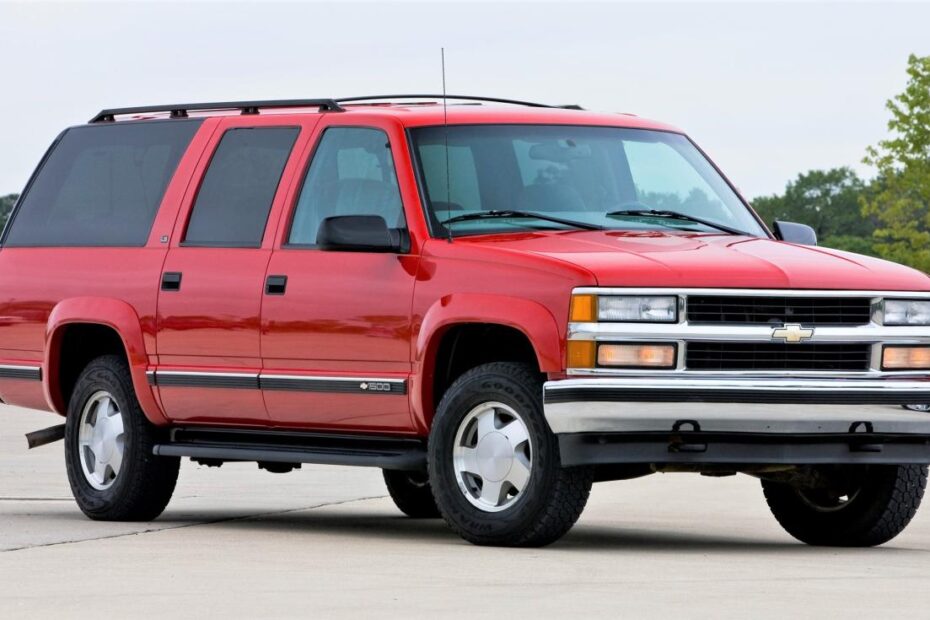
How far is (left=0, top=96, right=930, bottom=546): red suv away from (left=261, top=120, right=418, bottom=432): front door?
0.04ft

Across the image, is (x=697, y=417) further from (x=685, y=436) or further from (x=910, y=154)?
(x=910, y=154)

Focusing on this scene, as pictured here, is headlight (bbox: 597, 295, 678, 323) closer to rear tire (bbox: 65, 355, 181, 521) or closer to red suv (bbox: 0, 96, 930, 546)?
red suv (bbox: 0, 96, 930, 546)

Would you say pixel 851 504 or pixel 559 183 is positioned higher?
pixel 559 183

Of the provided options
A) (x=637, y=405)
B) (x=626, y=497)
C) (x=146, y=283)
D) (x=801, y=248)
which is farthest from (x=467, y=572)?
(x=626, y=497)

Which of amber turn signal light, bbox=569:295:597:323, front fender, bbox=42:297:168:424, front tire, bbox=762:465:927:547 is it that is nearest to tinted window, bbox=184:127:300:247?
front fender, bbox=42:297:168:424

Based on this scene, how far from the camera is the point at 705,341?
927cm

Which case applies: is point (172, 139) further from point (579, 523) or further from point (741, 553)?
point (741, 553)

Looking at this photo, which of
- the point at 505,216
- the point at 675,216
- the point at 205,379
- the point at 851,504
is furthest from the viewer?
the point at 205,379

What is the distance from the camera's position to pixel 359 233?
399 inches

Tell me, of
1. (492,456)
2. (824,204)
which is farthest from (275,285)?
(824,204)

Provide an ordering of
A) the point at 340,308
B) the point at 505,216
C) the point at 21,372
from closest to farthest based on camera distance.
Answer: the point at 505,216 → the point at 340,308 → the point at 21,372

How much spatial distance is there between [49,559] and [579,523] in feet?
11.3

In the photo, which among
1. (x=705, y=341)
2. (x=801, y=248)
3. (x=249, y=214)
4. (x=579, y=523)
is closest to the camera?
(x=705, y=341)

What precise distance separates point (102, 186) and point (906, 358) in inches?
181
